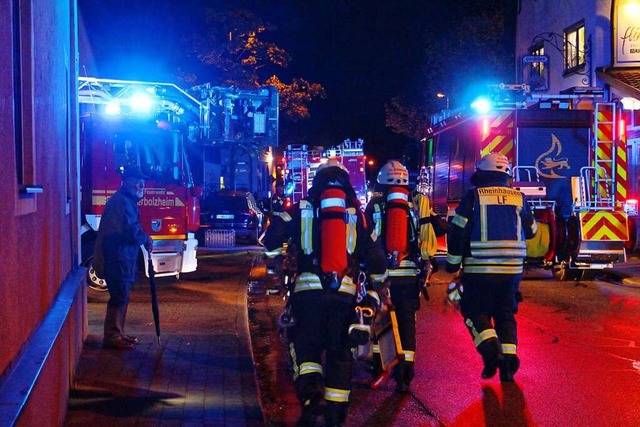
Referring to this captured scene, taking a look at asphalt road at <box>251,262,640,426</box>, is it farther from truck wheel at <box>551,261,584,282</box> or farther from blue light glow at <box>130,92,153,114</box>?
blue light glow at <box>130,92,153,114</box>

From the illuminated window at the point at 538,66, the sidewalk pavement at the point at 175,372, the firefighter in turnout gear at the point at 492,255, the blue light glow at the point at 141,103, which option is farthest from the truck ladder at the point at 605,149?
the illuminated window at the point at 538,66

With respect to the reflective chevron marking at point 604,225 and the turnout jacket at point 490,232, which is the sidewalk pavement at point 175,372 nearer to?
the turnout jacket at point 490,232

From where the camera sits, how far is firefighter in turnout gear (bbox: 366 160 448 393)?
6.93 m

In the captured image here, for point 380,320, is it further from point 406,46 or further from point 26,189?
point 406,46

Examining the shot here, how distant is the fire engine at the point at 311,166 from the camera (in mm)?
26859

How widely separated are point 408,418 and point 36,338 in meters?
2.94

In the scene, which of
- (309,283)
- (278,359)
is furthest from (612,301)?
(309,283)

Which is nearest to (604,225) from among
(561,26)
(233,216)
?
(561,26)

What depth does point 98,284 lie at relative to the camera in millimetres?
13141

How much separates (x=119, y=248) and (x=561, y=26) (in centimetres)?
1778

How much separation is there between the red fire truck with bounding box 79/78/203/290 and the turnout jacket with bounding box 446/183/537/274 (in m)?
6.66

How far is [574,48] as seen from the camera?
2205 cm

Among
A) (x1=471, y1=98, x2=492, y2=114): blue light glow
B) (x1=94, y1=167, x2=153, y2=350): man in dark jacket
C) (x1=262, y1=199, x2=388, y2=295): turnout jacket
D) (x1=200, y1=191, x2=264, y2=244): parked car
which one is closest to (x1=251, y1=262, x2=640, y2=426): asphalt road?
(x1=262, y1=199, x2=388, y2=295): turnout jacket

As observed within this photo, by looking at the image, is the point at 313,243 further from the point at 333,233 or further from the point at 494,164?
the point at 494,164
